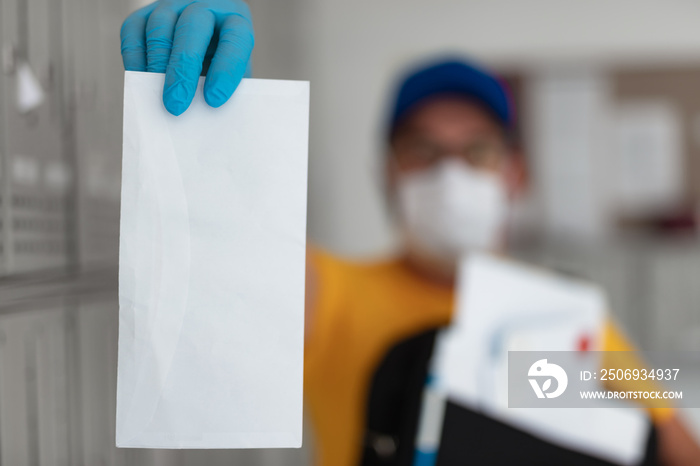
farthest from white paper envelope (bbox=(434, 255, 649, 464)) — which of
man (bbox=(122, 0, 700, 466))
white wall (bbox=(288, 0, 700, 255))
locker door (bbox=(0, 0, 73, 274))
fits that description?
white wall (bbox=(288, 0, 700, 255))

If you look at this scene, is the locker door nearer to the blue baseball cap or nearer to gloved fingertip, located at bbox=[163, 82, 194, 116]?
gloved fingertip, located at bbox=[163, 82, 194, 116]

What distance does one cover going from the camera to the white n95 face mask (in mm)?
1015

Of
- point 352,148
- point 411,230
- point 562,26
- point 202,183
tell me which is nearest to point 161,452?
point 202,183

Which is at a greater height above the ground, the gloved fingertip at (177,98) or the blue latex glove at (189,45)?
the blue latex glove at (189,45)

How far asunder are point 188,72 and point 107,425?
1.17 ft

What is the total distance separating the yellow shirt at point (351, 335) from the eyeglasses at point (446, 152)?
0.24m

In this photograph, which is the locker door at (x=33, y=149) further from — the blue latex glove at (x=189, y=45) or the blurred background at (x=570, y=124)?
the blurred background at (x=570, y=124)

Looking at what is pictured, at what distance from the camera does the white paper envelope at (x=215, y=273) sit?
0.30 m

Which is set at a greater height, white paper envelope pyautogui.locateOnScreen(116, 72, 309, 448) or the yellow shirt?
white paper envelope pyautogui.locateOnScreen(116, 72, 309, 448)

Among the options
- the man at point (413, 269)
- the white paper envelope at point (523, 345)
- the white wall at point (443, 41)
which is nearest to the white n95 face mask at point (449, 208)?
the man at point (413, 269)

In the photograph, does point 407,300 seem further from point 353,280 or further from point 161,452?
point 161,452

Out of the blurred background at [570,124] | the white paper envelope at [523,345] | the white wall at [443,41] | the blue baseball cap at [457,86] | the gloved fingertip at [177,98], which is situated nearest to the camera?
the gloved fingertip at [177,98]

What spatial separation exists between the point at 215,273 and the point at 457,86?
32.5 inches

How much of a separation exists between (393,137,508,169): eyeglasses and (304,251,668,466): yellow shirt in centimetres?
24
